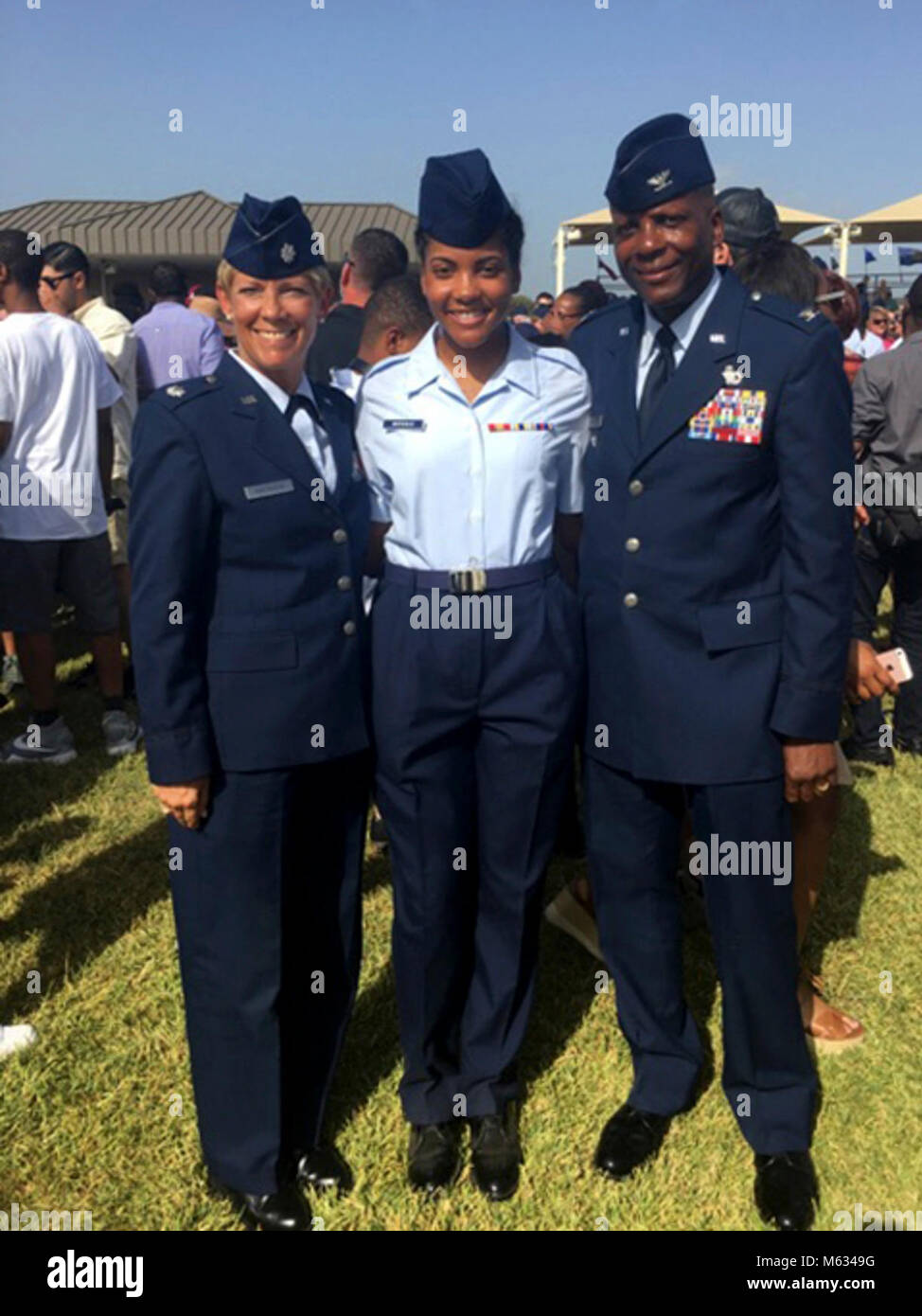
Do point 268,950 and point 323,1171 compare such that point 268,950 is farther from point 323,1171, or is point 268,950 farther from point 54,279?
point 54,279

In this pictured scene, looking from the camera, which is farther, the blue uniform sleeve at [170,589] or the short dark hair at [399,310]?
the short dark hair at [399,310]

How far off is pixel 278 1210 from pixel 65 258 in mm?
5414

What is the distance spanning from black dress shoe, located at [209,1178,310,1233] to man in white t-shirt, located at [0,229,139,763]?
3.30 metres

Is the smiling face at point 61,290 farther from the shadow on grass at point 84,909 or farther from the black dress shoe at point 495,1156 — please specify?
the black dress shoe at point 495,1156

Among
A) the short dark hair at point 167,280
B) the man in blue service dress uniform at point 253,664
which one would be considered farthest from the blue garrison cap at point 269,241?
the short dark hair at point 167,280

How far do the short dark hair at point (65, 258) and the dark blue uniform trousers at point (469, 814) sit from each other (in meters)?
4.65

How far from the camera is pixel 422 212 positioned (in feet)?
7.71

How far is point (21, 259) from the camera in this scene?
482 cm

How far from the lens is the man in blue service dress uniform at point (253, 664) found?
2.16 metres

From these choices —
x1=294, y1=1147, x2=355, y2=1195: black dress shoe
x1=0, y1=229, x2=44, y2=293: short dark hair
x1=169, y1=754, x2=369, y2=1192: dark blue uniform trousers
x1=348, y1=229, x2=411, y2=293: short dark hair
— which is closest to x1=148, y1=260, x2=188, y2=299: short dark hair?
x1=0, y1=229, x2=44, y2=293: short dark hair

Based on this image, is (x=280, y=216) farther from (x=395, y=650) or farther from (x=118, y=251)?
(x=118, y=251)

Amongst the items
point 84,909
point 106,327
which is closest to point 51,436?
point 106,327

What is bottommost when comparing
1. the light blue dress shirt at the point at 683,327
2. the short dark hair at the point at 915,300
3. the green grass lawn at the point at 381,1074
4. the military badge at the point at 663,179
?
the green grass lawn at the point at 381,1074
